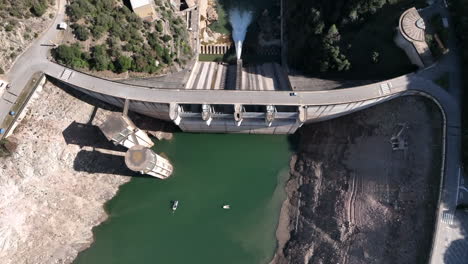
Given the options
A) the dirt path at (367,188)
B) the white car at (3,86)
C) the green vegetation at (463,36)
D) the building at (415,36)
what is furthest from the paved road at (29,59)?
the green vegetation at (463,36)

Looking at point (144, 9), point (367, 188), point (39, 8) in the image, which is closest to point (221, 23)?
point (144, 9)

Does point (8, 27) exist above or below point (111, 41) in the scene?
below

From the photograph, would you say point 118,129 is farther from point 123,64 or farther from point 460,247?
point 460,247

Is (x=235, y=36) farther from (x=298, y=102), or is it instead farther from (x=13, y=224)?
(x=13, y=224)

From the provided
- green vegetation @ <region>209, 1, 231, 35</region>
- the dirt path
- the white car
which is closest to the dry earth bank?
the white car

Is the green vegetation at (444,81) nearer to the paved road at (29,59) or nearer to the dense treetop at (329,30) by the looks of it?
the dense treetop at (329,30)

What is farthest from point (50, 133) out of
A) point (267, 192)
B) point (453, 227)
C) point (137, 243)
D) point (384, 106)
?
point (453, 227)
